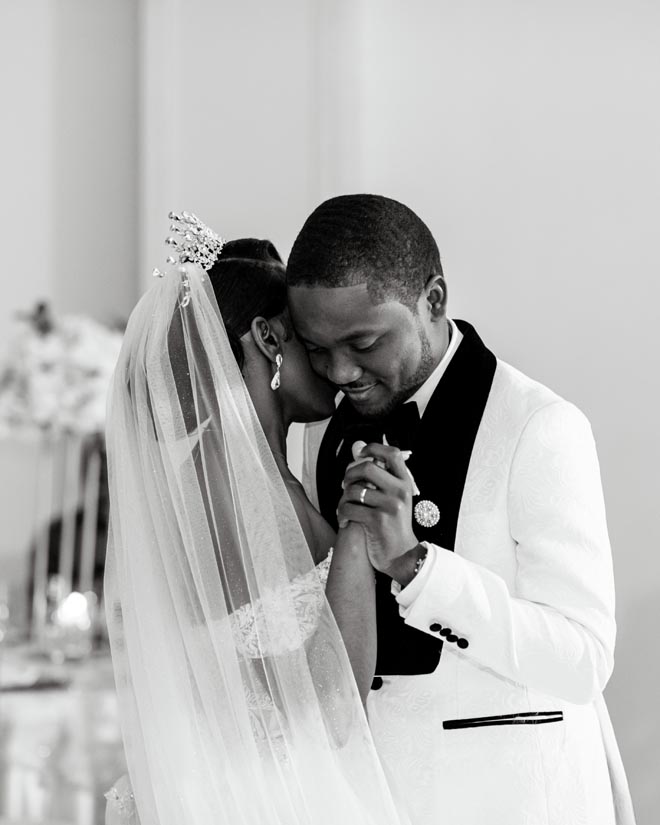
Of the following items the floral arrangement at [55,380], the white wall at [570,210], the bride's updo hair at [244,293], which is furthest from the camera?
the floral arrangement at [55,380]

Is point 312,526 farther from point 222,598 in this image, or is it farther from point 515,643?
point 515,643

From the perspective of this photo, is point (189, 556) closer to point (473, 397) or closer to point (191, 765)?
point (191, 765)

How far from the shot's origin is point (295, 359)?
6.42 feet

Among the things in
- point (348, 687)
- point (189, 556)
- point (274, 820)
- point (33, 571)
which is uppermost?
point (189, 556)

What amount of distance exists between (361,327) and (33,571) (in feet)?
10.9

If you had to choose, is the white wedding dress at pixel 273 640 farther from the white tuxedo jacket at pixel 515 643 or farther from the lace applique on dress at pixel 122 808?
the lace applique on dress at pixel 122 808

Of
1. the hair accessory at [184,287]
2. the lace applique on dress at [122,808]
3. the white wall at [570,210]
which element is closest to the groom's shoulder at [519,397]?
the hair accessory at [184,287]

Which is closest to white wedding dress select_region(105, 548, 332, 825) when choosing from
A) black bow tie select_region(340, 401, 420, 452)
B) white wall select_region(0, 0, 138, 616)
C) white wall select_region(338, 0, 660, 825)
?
black bow tie select_region(340, 401, 420, 452)

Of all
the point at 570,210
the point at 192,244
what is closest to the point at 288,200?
the point at 570,210

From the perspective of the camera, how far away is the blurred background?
11.2 ft

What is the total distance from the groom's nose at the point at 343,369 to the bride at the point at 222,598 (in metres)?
0.15

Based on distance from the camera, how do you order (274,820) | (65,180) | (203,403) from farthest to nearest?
(65,180) → (203,403) → (274,820)

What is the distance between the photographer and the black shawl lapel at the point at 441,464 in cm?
185

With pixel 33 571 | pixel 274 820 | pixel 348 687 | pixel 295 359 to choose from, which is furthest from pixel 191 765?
pixel 33 571
